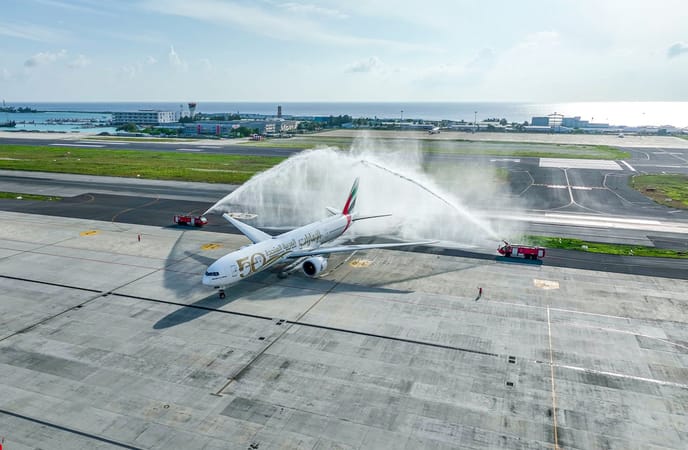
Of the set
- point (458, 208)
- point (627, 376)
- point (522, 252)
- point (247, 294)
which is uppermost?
point (458, 208)

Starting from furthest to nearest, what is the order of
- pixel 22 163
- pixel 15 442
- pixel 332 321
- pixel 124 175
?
1. pixel 22 163
2. pixel 124 175
3. pixel 332 321
4. pixel 15 442

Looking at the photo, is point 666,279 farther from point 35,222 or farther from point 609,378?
point 35,222

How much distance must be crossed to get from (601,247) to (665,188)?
60.9 m

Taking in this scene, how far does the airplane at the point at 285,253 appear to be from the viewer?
144ft

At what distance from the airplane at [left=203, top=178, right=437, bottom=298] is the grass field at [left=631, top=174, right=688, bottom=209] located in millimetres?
72160

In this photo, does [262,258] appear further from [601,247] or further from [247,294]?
[601,247]

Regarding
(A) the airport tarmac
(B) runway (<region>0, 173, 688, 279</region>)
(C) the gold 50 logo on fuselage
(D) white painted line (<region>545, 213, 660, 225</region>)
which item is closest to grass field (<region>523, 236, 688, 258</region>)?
(B) runway (<region>0, 173, 688, 279</region>)

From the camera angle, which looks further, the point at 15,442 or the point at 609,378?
the point at 609,378

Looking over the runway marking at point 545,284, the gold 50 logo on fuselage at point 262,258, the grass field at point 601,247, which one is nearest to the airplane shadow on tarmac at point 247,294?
the gold 50 logo on fuselage at point 262,258

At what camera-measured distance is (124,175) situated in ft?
388

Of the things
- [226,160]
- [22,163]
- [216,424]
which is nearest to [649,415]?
[216,424]

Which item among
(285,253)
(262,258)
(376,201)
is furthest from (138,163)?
(262,258)

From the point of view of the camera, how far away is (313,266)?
4991cm

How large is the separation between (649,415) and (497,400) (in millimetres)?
9657
